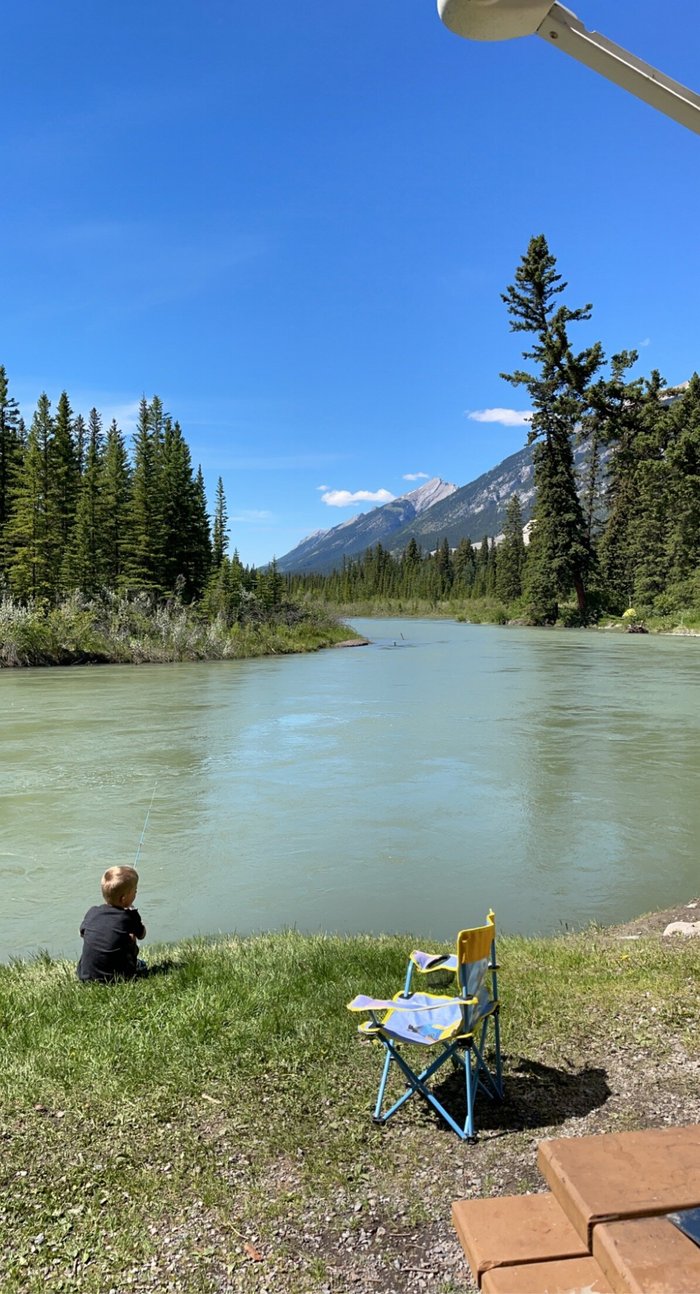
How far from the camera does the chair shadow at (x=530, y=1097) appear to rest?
3482 millimetres

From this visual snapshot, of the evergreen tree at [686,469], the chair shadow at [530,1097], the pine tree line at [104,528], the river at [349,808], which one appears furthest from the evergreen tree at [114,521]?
the chair shadow at [530,1097]

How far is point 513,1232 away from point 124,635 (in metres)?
31.6

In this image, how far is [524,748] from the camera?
14.4m

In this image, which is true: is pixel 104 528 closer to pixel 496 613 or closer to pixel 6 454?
pixel 6 454

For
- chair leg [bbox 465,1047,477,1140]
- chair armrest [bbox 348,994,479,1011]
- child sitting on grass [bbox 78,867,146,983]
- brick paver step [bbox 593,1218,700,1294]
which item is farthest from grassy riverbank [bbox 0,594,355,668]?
brick paver step [bbox 593,1218,700,1294]

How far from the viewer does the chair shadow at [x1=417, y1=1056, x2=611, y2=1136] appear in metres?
3.48

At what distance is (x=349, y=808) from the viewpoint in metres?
10.3

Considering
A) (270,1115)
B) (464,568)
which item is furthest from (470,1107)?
(464,568)

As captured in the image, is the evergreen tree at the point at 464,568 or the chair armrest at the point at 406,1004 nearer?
the chair armrest at the point at 406,1004

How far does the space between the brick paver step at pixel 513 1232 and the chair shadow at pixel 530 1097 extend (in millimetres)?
853

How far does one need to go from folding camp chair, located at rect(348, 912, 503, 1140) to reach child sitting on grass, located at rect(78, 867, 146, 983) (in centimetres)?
176

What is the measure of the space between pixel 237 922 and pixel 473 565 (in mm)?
127409

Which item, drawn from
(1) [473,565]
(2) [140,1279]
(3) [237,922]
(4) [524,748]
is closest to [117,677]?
(4) [524,748]

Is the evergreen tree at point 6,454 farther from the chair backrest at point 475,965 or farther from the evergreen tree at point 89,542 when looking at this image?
the chair backrest at point 475,965
